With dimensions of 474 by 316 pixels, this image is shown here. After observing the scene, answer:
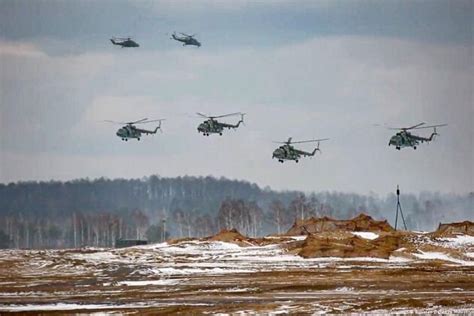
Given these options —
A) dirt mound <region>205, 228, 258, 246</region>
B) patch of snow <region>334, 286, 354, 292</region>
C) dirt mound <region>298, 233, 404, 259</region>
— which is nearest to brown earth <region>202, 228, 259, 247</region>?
dirt mound <region>205, 228, 258, 246</region>

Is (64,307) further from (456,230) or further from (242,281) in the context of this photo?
(456,230)

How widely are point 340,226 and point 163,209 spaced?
1553 inches

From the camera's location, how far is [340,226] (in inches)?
2881

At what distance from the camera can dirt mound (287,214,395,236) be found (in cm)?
7206

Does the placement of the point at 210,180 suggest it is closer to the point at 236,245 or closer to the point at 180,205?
the point at 180,205

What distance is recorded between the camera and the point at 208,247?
64.0 m

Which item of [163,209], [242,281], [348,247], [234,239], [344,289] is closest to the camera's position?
[344,289]

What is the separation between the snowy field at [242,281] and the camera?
97.5 feet

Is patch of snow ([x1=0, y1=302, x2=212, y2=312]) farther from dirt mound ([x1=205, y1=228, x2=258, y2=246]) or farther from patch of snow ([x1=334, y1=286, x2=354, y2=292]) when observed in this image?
dirt mound ([x1=205, y1=228, x2=258, y2=246])

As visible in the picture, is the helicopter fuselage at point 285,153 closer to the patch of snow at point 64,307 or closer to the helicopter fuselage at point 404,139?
the helicopter fuselage at point 404,139

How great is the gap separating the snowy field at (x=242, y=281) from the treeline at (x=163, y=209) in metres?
31.3

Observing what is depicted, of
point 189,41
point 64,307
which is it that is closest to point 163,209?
point 189,41

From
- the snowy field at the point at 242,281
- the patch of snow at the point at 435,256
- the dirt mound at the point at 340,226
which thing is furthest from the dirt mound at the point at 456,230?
the patch of snow at the point at 435,256

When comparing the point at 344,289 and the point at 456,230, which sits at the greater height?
the point at 456,230
